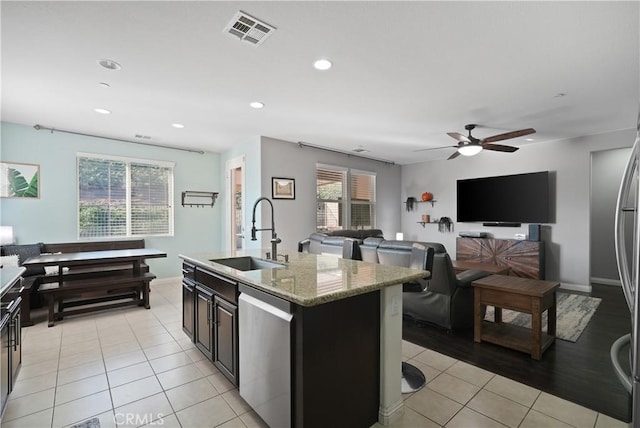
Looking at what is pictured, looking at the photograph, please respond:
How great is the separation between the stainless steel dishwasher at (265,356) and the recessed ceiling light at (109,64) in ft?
7.38

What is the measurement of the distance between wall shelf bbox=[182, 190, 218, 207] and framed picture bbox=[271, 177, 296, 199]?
68.0 inches

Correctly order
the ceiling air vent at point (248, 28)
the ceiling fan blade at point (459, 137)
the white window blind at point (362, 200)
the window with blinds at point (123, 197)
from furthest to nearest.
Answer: the white window blind at point (362, 200) < the window with blinds at point (123, 197) < the ceiling fan blade at point (459, 137) < the ceiling air vent at point (248, 28)

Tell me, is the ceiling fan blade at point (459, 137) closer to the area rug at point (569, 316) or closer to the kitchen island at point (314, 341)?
the area rug at point (569, 316)

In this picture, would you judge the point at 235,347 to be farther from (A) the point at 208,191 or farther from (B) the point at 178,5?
(A) the point at 208,191

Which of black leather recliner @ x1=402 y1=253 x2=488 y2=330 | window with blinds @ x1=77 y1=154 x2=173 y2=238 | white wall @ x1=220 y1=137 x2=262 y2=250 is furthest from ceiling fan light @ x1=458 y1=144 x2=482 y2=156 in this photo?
window with blinds @ x1=77 y1=154 x2=173 y2=238

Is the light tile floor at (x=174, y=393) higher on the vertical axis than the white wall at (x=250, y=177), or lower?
lower

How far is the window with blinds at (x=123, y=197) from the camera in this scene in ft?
16.4

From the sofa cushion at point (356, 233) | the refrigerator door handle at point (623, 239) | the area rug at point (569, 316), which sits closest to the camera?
the refrigerator door handle at point (623, 239)

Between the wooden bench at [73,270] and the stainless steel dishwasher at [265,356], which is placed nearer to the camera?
the stainless steel dishwasher at [265,356]

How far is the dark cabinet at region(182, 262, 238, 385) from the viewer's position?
2143 millimetres

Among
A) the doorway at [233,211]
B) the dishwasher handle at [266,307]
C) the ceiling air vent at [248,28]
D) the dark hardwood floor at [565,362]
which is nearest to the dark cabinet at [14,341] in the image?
the dishwasher handle at [266,307]

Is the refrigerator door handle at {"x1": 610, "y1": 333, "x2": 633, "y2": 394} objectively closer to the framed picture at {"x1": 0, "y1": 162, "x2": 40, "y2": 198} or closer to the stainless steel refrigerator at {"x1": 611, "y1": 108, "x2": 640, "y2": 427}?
the stainless steel refrigerator at {"x1": 611, "y1": 108, "x2": 640, "y2": 427}

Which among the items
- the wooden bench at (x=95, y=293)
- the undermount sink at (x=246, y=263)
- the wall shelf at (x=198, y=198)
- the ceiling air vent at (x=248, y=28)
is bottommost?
the wooden bench at (x=95, y=293)

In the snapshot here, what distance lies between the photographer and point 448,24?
6.95 ft
